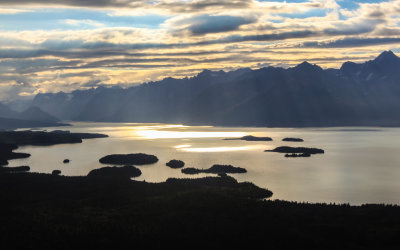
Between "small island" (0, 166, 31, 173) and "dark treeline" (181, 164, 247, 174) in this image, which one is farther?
"small island" (0, 166, 31, 173)

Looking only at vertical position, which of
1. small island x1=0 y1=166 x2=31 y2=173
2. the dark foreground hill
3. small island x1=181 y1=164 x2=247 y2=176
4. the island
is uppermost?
the dark foreground hill

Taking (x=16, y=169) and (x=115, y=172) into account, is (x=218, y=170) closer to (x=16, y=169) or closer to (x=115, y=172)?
(x=115, y=172)

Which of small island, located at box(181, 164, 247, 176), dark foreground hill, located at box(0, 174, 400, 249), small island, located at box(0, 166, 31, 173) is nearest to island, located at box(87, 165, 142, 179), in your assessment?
small island, located at box(181, 164, 247, 176)

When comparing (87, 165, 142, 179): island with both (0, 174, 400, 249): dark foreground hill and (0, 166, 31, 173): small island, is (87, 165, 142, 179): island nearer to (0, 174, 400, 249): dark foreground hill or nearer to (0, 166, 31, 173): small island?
(0, 174, 400, 249): dark foreground hill

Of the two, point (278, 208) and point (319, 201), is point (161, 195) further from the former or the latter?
point (319, 201)

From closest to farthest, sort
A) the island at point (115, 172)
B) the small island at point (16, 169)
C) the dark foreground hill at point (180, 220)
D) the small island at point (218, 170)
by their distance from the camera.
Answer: the dark foreground hill at point (180, 220) < the island at point (115, 172) < the small island at point (218, 170) < the small island at point (16, 169)

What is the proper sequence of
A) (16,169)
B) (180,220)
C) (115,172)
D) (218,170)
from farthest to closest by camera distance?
(16,169) < (218,170) < (115,172) < (180,220)

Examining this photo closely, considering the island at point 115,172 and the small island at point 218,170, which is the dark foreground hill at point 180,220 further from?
the small island at point 218,170

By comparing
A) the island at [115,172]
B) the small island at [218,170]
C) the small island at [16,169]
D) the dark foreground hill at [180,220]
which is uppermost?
the dark foreground hill at [180,220]

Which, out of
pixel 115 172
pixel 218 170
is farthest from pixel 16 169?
pixel 218 170

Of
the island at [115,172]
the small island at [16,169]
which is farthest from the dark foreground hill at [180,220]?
the small island at [16,169]
